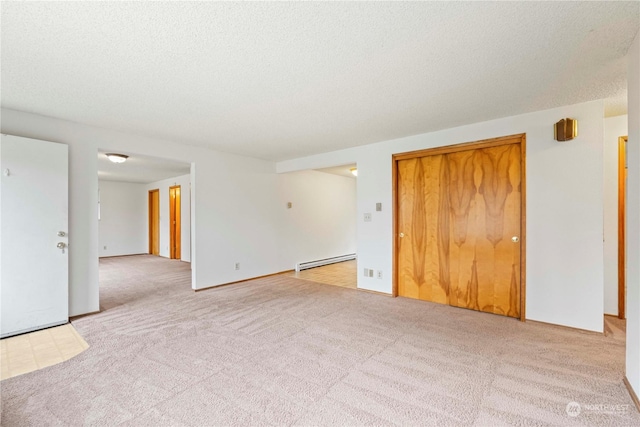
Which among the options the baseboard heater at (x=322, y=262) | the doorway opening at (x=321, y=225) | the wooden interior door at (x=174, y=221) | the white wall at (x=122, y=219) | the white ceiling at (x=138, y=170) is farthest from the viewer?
the white wall at (x=122, y=219)

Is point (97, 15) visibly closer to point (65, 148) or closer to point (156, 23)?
point (156, 23)

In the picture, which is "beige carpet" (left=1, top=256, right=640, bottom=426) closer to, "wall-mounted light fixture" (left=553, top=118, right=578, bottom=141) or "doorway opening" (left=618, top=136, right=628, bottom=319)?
"doorway opening" (left=618, top=136, right=628, bottom=319)

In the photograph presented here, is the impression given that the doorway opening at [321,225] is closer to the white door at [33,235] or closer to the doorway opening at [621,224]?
the doorway opening at [621,224]

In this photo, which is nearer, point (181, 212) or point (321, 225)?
point (321, 225)

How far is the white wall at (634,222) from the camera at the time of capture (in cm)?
176

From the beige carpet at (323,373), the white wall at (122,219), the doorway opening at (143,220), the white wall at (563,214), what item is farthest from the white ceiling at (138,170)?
the white wall at (563,214)

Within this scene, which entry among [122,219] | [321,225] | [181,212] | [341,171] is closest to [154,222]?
[122,219]

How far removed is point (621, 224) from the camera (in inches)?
132

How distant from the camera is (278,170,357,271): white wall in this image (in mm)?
6055

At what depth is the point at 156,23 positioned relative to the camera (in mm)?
1629

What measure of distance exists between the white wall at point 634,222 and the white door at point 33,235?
493 cm

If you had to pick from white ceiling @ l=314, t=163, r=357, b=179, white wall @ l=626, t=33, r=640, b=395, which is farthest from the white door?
white wall @ l=626, t=33, r=640, b=395

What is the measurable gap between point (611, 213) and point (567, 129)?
1.39m

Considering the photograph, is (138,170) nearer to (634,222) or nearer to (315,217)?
(315,217)
